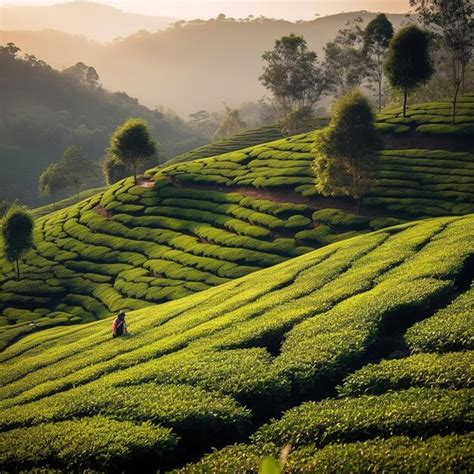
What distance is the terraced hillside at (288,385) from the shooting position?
1362 centimetres

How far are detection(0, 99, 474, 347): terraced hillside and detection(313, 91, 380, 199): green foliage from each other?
412 centimetres

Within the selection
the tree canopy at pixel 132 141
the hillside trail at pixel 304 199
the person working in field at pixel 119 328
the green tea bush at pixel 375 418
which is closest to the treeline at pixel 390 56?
the hillside trail at pixel 304 199

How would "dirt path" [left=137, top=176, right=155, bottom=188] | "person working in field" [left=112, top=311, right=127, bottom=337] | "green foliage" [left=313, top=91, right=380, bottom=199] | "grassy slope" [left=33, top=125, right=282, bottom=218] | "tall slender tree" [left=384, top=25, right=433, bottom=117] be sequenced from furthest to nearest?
"grassy slope" [left=33, top=125, right=282, bottom=218], "dirt path" [left=137, top=176, right=155, bottom=188], "tall slender tree" [left=384, top=25, right=433, bottom=117], "green foliage" [left=313, top=91, right=380, bottom=199], "person working in field" [left=112, top=311, right=127, bottom=337]

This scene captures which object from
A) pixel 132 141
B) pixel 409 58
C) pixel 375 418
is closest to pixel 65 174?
pixel 132 141

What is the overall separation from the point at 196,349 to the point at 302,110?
92.2 metres

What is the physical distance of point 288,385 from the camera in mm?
18031

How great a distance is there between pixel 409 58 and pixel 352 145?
2718 cm

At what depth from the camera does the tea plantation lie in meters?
14.2

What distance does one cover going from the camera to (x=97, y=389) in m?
21.3

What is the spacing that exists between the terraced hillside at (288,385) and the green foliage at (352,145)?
2585 cm

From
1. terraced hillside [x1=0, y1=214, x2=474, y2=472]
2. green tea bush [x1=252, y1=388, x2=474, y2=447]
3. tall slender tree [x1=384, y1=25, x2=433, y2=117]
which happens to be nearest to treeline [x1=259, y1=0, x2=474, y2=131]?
tall slender tree [x1=384, y1=25, x2=433, y2=117]

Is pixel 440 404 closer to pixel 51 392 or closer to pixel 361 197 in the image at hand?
pixel 51 392

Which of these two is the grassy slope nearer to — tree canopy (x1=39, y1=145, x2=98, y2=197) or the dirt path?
tree canopy (x1=39, y1=145, x2=98, y2=197)

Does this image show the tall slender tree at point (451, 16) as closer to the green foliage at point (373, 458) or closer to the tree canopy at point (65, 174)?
the green foliage at point (373, 458)
